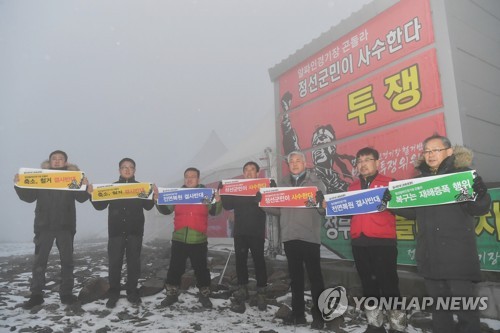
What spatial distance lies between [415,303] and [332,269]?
67.5 inches

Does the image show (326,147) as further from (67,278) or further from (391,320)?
(67,278)

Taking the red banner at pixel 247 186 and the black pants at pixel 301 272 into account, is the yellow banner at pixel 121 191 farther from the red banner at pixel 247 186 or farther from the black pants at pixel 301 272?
the black pants at pixel 301 272

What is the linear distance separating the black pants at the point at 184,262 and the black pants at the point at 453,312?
3.19 metres

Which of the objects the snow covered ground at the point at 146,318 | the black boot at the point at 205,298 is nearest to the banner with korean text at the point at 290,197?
the snow covered ground at the point at 146,318

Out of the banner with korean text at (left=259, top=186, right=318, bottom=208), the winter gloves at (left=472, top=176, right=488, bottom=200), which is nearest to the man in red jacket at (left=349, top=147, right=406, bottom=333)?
the banner with korean text at (left=259, top=186, right=318, bottom=208)

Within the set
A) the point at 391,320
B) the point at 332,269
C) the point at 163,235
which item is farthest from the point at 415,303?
the point at 163,235

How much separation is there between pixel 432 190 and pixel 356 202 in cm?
86

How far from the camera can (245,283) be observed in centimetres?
486

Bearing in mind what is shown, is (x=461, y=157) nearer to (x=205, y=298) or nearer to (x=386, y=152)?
(x=386, y=152)

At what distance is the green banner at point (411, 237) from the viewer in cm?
401

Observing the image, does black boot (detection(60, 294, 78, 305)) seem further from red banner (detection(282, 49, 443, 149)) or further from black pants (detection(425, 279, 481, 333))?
red banner (detection(282, 49, 443, 149))

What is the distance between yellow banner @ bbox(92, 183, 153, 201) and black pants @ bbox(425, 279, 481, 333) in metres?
4.22

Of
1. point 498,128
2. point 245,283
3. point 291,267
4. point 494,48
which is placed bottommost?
point 245,283

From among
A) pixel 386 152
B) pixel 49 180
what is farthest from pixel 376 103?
pixel 49 180
